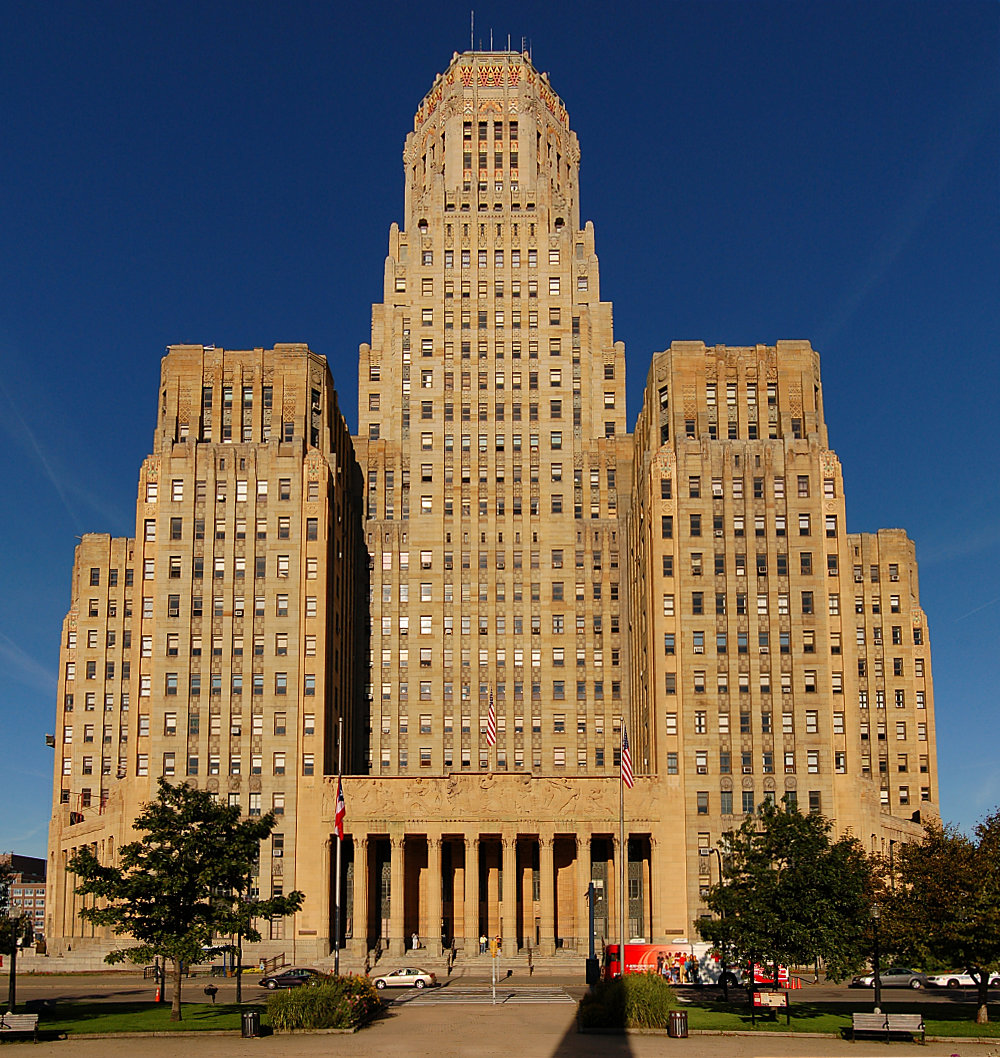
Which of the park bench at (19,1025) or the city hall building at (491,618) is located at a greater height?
the city hall building at (491,618)

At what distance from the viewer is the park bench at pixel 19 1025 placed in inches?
2052

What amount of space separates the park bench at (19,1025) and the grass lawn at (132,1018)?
6.22 ft

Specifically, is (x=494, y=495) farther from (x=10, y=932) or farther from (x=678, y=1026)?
(x=678, y=1026)

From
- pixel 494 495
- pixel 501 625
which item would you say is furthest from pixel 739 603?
pixel 494 495

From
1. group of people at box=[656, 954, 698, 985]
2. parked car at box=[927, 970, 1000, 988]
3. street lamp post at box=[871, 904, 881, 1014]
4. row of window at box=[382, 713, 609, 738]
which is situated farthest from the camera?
row of window at box=[382, 713, 609, 738]

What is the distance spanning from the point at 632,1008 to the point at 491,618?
79545 mm

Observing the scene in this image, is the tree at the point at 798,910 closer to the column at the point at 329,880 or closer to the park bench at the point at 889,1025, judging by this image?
the park bench at the point at 889,1025

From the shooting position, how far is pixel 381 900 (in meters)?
117

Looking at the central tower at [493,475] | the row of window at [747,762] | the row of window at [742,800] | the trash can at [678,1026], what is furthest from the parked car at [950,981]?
the central tower at [493,475]

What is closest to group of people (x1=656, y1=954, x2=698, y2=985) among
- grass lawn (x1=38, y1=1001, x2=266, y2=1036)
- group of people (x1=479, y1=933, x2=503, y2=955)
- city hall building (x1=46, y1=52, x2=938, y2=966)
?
city hall building (x1=46, y1=52, x2=938, y2=966)

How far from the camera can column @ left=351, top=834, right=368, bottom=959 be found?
10600cm

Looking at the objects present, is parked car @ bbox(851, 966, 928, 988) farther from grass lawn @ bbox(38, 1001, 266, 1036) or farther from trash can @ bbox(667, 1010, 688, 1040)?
grass lawn @ bbox(38, 1001, 266, 1036)

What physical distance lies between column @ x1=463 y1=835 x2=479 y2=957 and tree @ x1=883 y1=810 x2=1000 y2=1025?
→ 49145mm

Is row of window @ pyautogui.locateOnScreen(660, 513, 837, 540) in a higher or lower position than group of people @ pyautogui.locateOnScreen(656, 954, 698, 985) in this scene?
higher
